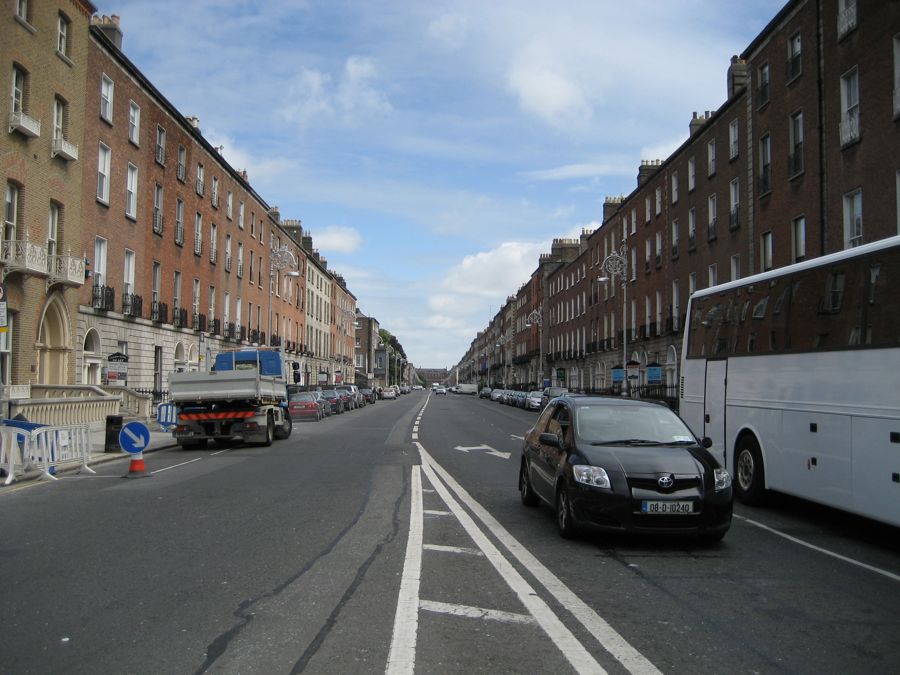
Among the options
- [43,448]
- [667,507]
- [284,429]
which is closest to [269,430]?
[284,429]

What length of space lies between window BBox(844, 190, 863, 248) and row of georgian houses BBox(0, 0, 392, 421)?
19172mm

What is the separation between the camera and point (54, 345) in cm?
2547

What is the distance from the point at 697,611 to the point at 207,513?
651cm

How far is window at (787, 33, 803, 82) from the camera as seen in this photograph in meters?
26.9

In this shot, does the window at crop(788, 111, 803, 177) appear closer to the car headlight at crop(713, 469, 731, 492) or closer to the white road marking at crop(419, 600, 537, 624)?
the car headlight at crop(713, 469, 731, 492)

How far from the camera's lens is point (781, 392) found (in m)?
10.4

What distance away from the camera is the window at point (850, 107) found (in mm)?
23156

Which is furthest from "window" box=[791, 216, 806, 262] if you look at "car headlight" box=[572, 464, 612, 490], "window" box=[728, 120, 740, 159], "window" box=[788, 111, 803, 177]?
"car headlight" box=[572, 464, 612, 490]

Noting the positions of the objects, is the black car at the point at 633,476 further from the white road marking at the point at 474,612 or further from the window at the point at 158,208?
the window at the point at 158,208

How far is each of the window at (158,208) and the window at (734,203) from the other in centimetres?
2543

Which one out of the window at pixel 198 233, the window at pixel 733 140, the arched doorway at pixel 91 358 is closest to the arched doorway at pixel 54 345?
the arched doorway at pixel 91 358

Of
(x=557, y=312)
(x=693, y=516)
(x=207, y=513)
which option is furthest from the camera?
(x=557, y=312)

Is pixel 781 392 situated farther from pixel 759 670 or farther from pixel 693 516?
pixel 759 670

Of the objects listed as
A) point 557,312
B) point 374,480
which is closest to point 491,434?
point 374,480
